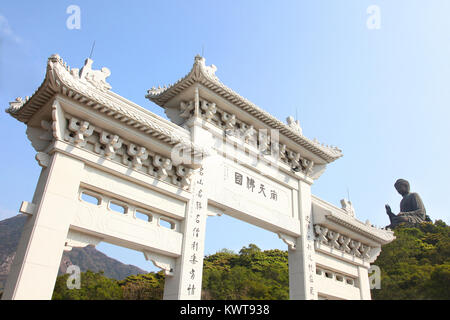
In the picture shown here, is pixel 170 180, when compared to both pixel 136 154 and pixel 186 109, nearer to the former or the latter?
pixel 136 154

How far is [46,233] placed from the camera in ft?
18.1

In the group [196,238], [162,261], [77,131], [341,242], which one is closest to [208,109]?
[196,238]

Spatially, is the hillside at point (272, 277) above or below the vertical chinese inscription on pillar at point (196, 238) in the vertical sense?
above

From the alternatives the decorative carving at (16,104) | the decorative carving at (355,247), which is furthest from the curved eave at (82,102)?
the decorative carving at (355,247)

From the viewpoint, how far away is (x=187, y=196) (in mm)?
7488

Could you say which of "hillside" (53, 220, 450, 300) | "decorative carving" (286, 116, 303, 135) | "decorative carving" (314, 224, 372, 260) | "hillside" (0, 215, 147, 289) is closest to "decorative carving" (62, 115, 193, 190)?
"decorative carving" (286, 116, 303, 135)

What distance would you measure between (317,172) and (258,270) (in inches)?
816

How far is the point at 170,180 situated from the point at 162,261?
1.65 m

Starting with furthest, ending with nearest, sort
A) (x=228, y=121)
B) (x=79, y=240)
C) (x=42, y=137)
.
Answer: (x=228, y=121) < (x=42, y=137) < (x=79, y=240)

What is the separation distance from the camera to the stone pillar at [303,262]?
9234 mm

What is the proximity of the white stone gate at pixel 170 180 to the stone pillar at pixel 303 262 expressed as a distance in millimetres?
30

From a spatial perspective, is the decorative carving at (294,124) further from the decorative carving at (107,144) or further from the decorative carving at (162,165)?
the decorative carving at (107,144)
